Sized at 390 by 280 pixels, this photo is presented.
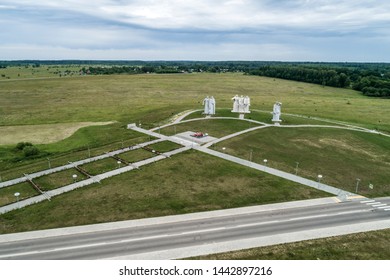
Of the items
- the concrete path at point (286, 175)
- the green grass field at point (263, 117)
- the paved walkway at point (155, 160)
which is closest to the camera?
the paved walkway at point (155, 160)

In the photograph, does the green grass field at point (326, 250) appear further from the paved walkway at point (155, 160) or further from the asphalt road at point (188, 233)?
the paved walkway at point (155, 160)

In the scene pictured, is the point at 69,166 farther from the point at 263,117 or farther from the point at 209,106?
the point at 263,117

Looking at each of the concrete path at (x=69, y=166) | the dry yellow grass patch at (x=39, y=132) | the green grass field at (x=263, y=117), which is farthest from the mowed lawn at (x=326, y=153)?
the dry yellow grass patch at (x=39, y=132)

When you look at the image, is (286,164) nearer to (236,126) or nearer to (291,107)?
(236,126)

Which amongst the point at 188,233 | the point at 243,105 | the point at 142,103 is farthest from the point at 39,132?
the point at 188,233

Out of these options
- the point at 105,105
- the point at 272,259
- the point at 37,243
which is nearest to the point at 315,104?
the point at 105,105

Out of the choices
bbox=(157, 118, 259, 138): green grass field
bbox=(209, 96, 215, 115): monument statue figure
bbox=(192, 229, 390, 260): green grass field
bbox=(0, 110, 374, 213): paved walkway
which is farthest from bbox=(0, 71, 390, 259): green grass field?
bbox=(209, 96, 215, 115): monument statue figure
